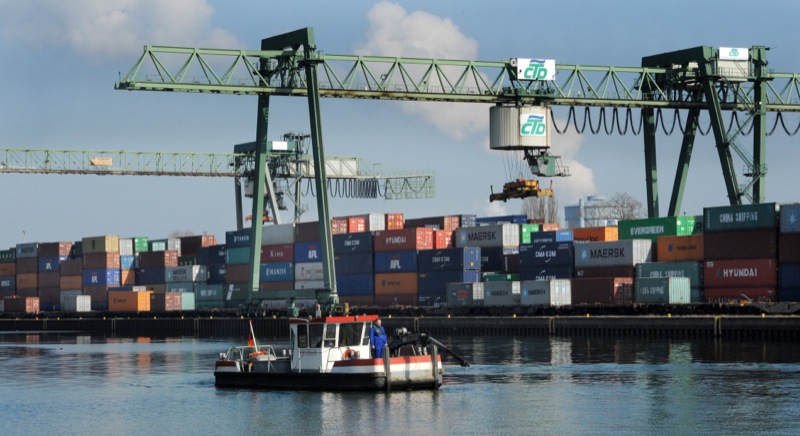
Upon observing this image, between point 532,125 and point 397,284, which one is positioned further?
point 397,284

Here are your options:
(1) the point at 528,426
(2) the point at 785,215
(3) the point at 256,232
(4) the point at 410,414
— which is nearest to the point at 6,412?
(4) the point at 410,414

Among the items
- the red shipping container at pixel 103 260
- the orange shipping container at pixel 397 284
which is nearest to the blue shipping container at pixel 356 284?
the orange shipping container at pixel 397 284

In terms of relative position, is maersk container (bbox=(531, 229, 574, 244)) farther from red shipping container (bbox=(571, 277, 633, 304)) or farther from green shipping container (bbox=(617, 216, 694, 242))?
red shipping container (bbox=(571, 277, 633, 304))

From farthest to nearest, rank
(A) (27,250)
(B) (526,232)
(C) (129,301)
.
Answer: (A) (27,250) < (C) (129,301) < (B) (526,232)

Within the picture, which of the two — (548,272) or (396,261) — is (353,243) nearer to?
(396,261)

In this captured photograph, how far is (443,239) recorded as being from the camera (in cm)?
11144

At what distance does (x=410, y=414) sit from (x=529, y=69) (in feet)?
154

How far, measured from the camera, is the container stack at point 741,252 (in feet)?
280

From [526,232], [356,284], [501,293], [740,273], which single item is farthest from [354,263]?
[740,273]

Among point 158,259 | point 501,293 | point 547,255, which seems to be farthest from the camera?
point 158,259

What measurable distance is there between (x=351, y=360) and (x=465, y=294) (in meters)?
55.4

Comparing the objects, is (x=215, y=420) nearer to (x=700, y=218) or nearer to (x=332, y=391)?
(x=332, y=391)

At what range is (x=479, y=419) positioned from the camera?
144ft

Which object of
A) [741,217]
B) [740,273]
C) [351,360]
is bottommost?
[351,360]
